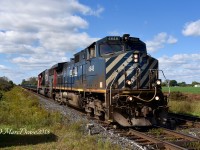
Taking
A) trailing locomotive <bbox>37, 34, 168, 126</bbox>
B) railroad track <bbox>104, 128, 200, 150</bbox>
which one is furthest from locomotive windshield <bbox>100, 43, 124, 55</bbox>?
railroad track <bbox>104, 128, 200, 150</bbox>

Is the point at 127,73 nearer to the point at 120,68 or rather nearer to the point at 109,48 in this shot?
the point at 120,68

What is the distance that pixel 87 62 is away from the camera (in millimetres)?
15812

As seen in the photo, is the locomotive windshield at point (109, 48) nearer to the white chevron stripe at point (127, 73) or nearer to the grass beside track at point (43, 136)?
the white chevron stripe at point (127, 73)

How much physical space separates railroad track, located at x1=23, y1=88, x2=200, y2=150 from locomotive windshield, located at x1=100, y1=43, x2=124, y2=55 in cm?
331

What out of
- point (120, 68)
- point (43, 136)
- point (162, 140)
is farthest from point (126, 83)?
point (43, 136)

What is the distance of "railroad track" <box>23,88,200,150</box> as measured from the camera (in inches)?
340

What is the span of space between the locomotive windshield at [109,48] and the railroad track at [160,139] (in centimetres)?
331

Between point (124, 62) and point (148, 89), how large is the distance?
149 centimetres

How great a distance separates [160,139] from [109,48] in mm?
5486

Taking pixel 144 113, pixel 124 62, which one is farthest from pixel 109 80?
pixel 144 113

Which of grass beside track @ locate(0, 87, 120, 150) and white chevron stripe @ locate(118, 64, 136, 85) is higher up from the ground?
white chevron stripe @ locate(118, 64, 136, 85)

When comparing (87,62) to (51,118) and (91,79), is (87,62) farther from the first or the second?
(51,118)

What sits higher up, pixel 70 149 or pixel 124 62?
pixel 124 62

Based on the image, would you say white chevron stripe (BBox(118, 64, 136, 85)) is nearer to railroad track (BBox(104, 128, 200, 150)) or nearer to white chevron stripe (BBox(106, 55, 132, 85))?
white chevron stripe (BBox(106, 55, 132, 85))
